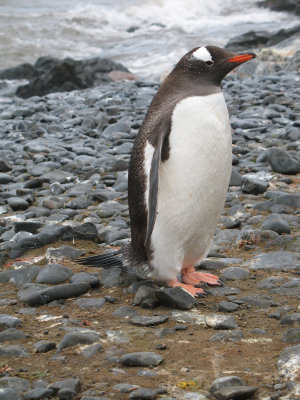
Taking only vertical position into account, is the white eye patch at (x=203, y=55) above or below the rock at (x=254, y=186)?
above

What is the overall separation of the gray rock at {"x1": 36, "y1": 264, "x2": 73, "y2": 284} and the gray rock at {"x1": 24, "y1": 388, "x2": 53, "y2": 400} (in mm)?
1422

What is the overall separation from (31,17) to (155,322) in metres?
24.8

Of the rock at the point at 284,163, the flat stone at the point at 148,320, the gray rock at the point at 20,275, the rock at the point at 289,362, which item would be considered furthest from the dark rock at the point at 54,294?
the rock at the point at 284,163

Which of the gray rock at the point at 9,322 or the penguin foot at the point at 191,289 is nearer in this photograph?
the gray rock at the point at 9,322

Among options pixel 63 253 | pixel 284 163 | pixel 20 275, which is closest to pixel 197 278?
pixel 63 253

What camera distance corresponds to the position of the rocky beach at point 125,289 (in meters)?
2.47

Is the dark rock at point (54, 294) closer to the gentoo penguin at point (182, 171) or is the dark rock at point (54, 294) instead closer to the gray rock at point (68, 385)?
the gentoo penguin at point (182, 171)

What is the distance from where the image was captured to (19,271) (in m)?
3.94

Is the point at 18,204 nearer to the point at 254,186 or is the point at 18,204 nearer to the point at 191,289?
the point at 254,186

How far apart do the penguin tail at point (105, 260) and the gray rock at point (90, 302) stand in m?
0.49

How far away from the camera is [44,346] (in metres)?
2.77

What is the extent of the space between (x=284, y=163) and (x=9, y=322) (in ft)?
11.8

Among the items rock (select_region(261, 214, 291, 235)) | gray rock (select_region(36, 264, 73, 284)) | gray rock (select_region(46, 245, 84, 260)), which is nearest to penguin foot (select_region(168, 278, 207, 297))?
gray rock (select_region(36, 264, 73, 284))

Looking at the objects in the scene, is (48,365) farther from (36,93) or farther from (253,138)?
(36,93)
